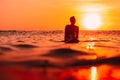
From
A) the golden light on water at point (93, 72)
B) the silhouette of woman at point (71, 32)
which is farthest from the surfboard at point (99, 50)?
the silhouette of woman at point (71, 32)

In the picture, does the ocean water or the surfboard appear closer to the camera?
the ocean water

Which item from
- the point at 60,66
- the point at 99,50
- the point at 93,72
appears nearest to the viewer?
the point at 93,72

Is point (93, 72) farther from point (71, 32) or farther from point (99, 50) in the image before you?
point (71, 32)

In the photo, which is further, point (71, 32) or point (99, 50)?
point (71, 32)

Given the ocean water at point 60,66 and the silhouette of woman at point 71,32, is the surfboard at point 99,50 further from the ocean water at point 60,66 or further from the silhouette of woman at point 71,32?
the silhouette of woman at point 71,32

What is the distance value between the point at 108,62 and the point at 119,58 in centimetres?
46

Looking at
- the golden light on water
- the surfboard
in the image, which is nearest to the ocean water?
the golden light on water

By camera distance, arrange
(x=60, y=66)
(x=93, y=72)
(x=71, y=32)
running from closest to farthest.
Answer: (x=93, y=72)
(x=60, y=66)
(x=71, y=32)

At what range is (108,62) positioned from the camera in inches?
243

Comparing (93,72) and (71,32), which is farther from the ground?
(71,32)

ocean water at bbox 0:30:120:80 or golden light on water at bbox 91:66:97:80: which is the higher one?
ocean water at bbox 0:30:120:80

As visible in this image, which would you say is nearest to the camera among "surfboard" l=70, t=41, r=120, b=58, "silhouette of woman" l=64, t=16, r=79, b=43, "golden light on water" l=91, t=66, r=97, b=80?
"golden light on water" l=91, t=66, r=97, b=80

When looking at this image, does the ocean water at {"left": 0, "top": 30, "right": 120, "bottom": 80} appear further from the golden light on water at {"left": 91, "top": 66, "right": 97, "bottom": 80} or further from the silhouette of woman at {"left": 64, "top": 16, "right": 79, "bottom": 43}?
the silhouette of woman at {"left": 64, "top": 16, "right": 79, "bottom": 43}

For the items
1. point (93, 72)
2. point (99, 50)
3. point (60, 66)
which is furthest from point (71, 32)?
point (93, 72)
